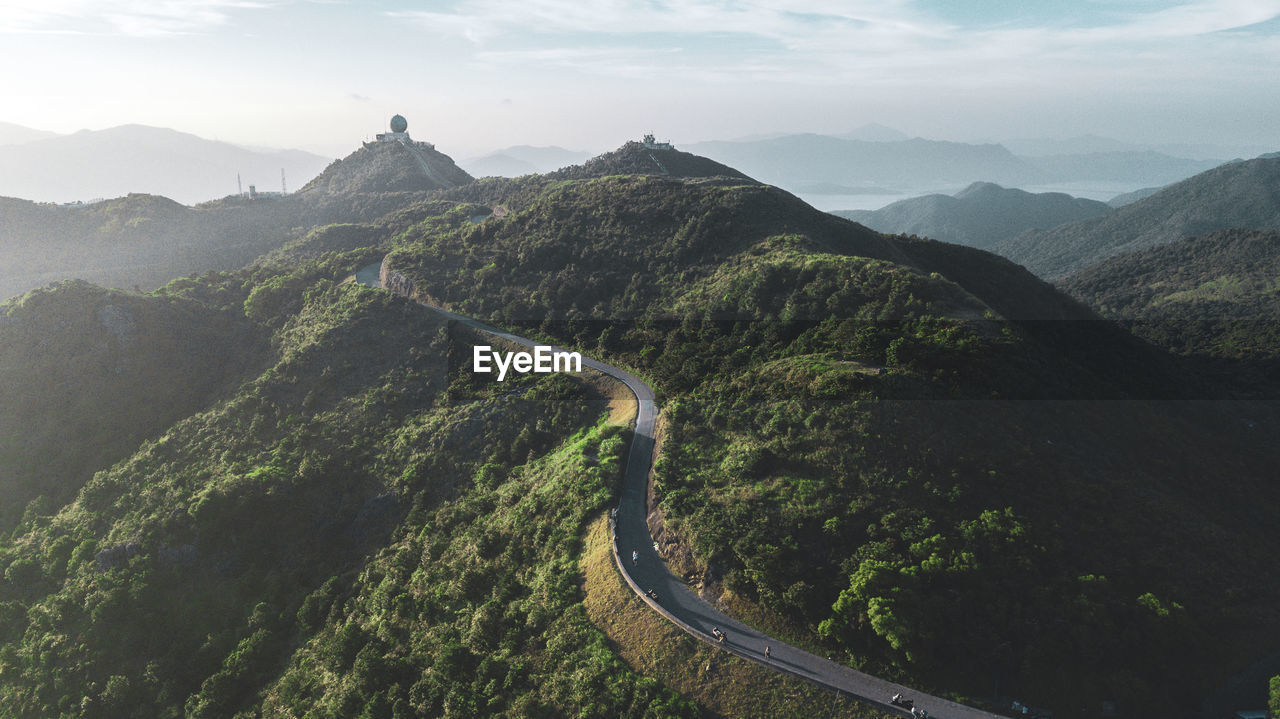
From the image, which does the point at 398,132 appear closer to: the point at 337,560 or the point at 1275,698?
the point at 337,560

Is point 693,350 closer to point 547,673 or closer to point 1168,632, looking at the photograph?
point 547,673

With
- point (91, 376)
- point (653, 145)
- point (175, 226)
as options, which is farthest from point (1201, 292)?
point (175, 226)

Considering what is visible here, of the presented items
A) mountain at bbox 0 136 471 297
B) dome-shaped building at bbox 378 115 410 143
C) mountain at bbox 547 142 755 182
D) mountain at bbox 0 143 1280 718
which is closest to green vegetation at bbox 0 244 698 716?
mountain at bbox 0 143 1280 718

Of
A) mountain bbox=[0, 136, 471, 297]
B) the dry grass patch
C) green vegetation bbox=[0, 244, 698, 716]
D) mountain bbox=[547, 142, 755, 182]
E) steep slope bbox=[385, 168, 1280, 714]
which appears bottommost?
green vegetation bbox=[0, 244, 698, 716]

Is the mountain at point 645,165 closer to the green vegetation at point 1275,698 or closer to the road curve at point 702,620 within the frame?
the road curve at point 702,620

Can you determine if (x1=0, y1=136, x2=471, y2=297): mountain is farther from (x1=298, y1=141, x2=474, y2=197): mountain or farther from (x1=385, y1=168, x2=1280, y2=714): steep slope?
(x1=385, y1=168, x2=1280, y2=714): steep slope

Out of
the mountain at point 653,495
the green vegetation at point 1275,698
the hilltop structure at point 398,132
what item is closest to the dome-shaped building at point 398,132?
the hilltop structure at point 398,132

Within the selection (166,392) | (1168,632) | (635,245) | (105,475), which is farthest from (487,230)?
(1168,632)
